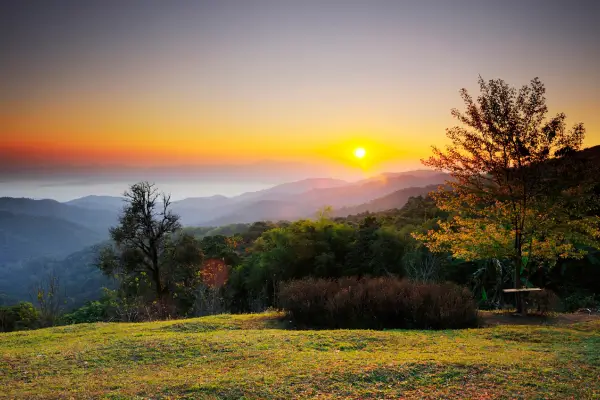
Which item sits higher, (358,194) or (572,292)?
(358,194)

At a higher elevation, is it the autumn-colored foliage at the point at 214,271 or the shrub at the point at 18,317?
the autumn-colored foliage at the point at 214,271

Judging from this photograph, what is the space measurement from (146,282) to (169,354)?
2558 centimetres

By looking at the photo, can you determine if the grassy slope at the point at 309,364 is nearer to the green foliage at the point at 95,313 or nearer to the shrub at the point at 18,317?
the shrub at the point at 18,317

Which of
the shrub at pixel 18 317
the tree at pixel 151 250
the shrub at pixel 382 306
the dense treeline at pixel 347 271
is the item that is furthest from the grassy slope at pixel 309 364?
the tree at pixel 151 250

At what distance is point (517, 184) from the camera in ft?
48.4

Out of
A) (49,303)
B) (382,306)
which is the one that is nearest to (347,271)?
(382,306)

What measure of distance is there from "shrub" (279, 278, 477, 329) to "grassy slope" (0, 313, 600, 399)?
1312 millimetres

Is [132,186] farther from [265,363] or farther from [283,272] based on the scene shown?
[265,363]

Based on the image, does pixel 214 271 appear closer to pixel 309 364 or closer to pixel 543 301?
pixel 543 301

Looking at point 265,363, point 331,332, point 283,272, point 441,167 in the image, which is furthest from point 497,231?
point 283,272

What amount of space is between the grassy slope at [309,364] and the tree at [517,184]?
3435 millimetres

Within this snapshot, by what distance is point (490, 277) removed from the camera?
23.1m

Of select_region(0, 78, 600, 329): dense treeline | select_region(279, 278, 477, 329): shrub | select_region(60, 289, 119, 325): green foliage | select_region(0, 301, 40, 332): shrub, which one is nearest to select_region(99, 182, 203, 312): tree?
select_region(0, 78, 600, 329): dense treeline

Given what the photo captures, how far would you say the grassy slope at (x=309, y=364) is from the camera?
717 centimetres
